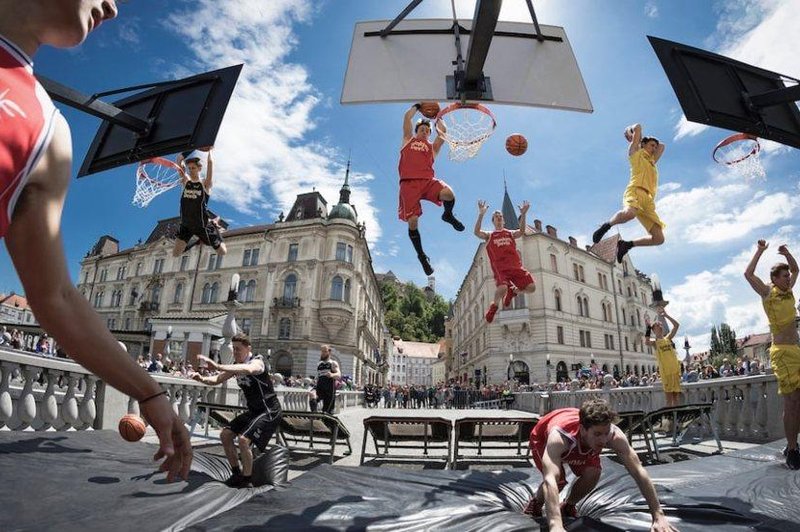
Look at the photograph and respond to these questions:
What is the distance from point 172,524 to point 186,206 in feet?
15.6

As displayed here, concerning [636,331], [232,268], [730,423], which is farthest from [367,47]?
[636,331]

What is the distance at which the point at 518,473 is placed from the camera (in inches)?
210

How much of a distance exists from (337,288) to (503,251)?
35.1 m

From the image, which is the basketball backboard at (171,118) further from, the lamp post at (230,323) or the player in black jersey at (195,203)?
the lamp post at (230,323)

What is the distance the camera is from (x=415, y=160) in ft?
22.3

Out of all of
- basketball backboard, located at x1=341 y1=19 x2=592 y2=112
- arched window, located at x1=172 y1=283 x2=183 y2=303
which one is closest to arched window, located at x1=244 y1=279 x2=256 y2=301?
arched window, located at x1=172 y1=283 x2=183 y2=303

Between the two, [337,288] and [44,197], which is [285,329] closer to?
[337,288]

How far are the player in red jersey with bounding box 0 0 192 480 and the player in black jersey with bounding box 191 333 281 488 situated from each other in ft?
13.2

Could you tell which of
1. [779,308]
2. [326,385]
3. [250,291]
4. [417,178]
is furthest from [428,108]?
[250,291]

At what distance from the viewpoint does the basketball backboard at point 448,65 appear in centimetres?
609

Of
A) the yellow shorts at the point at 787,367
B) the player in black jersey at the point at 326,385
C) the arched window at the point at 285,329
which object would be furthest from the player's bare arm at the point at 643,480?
the arched window at the point at 285,329

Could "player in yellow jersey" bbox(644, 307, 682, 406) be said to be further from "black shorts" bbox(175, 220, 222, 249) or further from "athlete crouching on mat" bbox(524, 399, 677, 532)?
"black shorts" bbox(175, 220, 222, 249)

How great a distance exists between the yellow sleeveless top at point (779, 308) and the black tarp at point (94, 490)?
6.85 meters

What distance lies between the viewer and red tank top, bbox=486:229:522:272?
27.1ft
